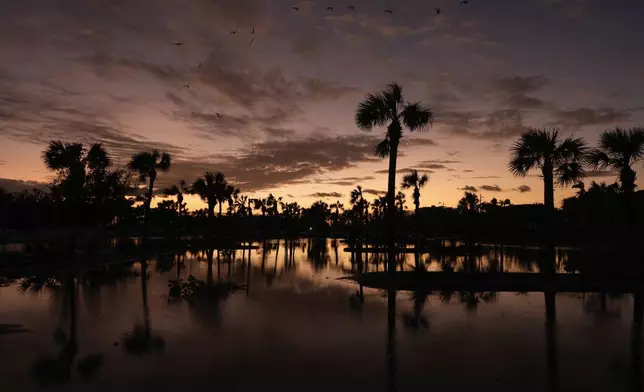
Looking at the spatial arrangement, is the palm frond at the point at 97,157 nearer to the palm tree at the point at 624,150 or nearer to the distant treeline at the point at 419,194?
the distant treeline at the point at 419,194

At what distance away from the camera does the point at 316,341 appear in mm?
13398

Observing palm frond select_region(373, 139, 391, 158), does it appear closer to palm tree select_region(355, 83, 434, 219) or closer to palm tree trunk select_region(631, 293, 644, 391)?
palm tree select_region(355, 83, 434, 219)

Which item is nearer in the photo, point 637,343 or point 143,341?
point 637,343

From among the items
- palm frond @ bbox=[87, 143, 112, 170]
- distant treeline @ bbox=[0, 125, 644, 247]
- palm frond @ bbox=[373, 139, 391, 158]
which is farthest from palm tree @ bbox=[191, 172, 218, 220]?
palm frond @ bbox=[373, 139, 391, 158]

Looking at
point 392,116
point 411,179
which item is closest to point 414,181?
point 411,179

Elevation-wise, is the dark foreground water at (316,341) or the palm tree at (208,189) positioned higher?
the palm tree at (208,189)

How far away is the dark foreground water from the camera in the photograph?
9891 millimetres

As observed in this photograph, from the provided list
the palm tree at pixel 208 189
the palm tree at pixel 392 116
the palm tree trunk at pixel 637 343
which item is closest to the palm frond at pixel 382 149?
the palm tree at pixel 392 116

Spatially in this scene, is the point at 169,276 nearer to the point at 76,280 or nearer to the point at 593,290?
the point at 76,280

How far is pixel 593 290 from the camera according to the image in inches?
887

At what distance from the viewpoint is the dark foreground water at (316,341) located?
989 cm

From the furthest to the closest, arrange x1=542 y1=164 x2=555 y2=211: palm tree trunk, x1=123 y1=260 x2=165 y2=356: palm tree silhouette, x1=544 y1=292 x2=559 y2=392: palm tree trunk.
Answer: x1=542 y1=164 x2=555 y2=211: palm tree trunk → x1=123 y1=260 x2=165 y2=356: palm tree silhouette → x1=544 y1=292 x2=559 y2=392: palm tree trunk

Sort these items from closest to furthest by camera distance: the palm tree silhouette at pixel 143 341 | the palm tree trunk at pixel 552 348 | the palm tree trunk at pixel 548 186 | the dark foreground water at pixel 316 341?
the palm tree trunk at pixel 552 348, the dark foreground water at pixel 316 341, the palm tree silhouette at pixel 143 341, the palm tree trunk at pixel 548 186

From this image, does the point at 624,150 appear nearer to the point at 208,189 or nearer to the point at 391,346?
the point at 391,346
